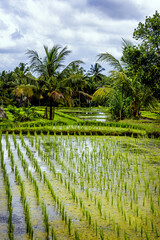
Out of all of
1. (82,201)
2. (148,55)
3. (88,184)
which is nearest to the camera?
(82,201)

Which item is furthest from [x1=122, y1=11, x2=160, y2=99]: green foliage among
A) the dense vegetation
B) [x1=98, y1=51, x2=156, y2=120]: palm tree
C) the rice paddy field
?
[x1=98, y1=51, x2=156, y2=120]: palm tree

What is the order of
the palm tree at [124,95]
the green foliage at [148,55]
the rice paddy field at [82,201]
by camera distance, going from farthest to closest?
1. the palm tree at [124,95]
2. the green foliage at [148,55]
3. the rice paddy field at [82,201]

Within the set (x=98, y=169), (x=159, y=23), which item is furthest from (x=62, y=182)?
(x=159, y=23)

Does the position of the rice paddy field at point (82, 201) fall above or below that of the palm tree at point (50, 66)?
below

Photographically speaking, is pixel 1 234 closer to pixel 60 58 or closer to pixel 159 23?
pixel 159 23

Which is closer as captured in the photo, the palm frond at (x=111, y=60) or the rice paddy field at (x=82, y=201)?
the rice paddy field at (x=82, y=201)

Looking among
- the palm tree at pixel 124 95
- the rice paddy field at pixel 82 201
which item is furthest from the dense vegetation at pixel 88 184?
the palm tree at pixel 124 95

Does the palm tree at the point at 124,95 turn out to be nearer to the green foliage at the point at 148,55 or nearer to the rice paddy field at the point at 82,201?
the green foliage at the point at 148,55

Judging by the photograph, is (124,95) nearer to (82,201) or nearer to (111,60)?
(111,60)

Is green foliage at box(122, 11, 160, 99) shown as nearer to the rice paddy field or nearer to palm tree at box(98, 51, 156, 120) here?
the rice paddy field

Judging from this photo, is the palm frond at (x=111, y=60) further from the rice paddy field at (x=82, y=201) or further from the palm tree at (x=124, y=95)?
the rice paddy field at (x=82, y=201)

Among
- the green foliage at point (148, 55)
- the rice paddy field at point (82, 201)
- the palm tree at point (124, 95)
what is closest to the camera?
the rice paddy field at point (82, 201)

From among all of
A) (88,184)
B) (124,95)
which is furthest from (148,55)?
(124,95)

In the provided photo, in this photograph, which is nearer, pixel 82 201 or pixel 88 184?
pixel 82 201
